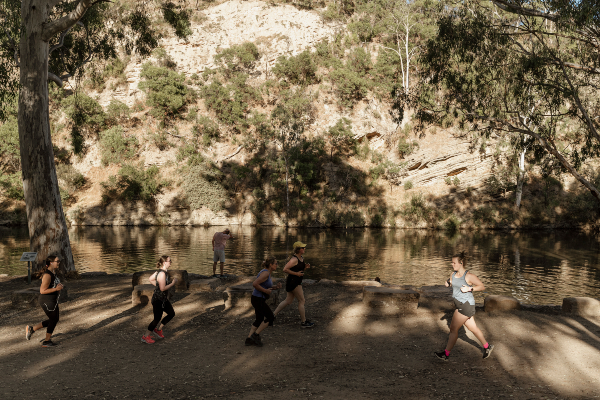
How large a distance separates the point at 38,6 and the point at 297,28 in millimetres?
52999

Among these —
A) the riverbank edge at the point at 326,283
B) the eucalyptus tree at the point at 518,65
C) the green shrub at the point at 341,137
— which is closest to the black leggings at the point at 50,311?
the riverbank edge at the point at 326,283

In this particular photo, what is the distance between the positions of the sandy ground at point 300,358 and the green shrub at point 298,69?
49.5 metres

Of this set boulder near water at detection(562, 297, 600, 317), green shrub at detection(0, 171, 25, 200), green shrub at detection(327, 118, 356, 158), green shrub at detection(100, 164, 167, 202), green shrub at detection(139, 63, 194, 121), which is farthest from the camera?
green shrub at detection(139, 63, 194, 121)

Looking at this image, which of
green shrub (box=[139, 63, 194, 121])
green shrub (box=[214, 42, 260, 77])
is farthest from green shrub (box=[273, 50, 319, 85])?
green shrub (box=[139, 63, 194, 121])

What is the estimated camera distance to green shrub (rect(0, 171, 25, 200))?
46688 mm

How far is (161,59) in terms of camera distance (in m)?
61.5

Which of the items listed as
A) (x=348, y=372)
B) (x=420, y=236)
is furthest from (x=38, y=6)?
(x=420, y=236)

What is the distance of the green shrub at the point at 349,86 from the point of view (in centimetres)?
5322

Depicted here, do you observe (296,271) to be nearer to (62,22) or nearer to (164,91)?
(62,22)

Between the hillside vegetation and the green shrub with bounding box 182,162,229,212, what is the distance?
0.17 metres

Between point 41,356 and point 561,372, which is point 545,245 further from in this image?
point 41,356

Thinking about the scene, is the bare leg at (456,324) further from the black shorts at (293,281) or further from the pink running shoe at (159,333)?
the pink running shoe at (159,333)

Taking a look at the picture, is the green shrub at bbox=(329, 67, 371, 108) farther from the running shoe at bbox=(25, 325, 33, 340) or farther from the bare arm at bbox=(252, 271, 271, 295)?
the running shoe at bbox=(25, 325, 33, 340)

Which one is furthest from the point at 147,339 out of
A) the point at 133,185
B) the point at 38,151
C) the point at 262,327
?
the point at 133,185
